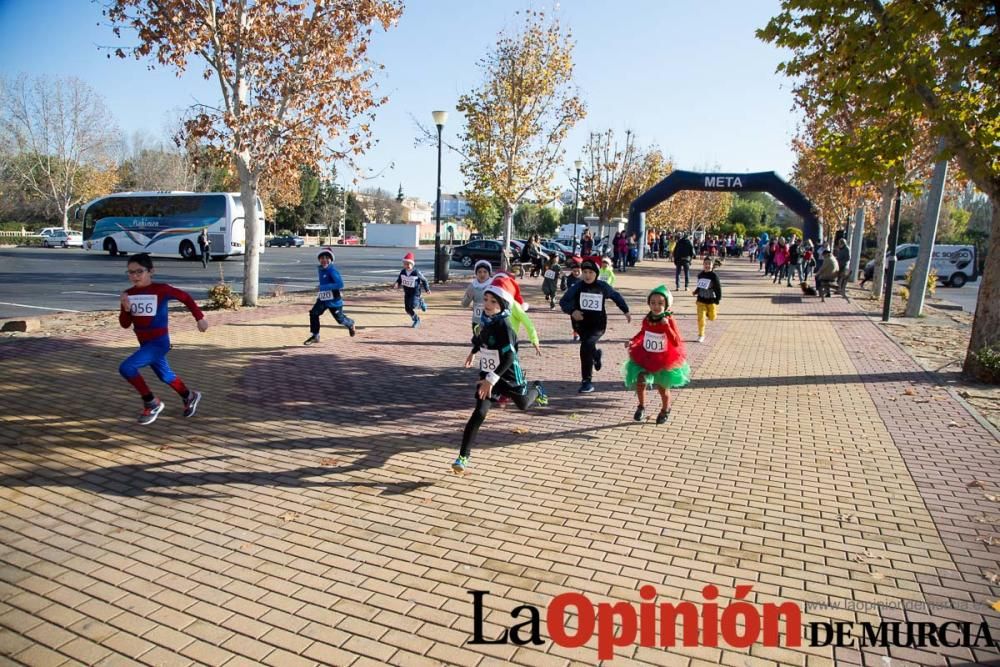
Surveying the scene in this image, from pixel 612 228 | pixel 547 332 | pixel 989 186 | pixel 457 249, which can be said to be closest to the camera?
pixel 989 186

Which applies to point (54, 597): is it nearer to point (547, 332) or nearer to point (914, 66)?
point (914, 66)

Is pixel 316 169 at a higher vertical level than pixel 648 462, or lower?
higher

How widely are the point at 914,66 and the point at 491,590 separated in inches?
316

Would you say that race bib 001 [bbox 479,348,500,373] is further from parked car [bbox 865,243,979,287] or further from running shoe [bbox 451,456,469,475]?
parked car [bbox 865,243,979,287]

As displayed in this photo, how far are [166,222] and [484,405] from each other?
35170 millimetres

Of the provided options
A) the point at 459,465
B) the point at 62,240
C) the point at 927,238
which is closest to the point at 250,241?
the point at 459,465

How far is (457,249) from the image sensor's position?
35.6m

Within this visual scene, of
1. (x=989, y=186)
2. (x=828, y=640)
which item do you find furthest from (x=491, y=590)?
(x=989, y=186)

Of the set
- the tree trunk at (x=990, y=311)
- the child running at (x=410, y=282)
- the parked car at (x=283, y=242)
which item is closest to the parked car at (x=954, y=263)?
the tree trunk at (x=990, y=311)

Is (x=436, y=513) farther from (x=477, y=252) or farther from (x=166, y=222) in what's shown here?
(x=166, y=222)

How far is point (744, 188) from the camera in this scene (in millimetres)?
33344

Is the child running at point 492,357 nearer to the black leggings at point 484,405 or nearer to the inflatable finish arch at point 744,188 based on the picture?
the black leggings at point 484,405

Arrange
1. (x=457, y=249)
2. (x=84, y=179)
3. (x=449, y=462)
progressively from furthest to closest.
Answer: (x=84, y=179), (x=457, y=249), (x=449, y=462)

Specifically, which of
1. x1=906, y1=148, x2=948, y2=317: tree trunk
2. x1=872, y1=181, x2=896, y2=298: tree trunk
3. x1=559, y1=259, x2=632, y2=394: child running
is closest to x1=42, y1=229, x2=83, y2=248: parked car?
x1=872, y1=181, x2=896, y2=298: tree trunk
